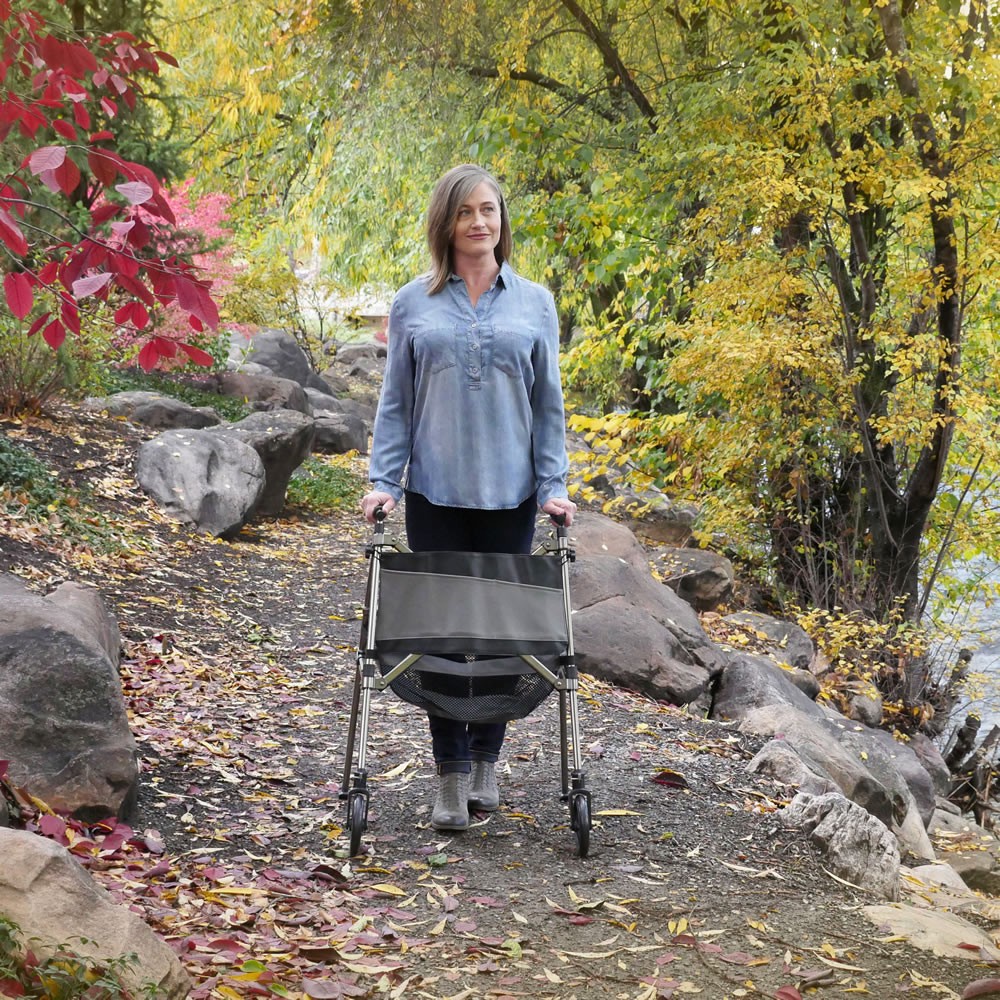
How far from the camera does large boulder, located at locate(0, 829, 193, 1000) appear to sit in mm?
2299

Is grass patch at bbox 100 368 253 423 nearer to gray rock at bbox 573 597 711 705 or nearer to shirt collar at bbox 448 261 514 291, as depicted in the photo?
gray rock at bbox 573 597 711 705

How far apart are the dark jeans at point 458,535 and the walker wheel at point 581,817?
0.34 m

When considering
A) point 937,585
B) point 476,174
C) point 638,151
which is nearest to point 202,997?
point 476,174

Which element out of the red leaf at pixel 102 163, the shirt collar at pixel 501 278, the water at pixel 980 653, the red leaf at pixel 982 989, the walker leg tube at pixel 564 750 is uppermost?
the red leaf at pixel 102 163

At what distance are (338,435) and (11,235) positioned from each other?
40.7ft

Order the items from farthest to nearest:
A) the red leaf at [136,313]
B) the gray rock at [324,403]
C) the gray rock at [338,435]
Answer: the gray rock at [324,403]
the gray rock at [338,435]
the red leaf at [136,313]

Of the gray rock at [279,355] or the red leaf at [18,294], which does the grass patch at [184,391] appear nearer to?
the gray rock at [279,355]

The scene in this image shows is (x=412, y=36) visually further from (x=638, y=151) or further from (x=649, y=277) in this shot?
(x=649, y=277)

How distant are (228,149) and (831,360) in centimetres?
785

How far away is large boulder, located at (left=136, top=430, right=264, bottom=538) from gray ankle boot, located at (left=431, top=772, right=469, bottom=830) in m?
5.48

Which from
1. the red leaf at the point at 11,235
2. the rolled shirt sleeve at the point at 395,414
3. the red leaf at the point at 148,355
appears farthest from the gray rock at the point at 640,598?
the red leaf at the point at 11,235

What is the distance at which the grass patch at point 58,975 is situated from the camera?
2.16 m

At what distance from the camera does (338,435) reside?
1455 centimetres

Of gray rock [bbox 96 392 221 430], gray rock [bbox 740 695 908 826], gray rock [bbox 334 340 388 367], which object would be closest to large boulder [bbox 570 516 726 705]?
gray rock [bbox 740 695 908 826]
